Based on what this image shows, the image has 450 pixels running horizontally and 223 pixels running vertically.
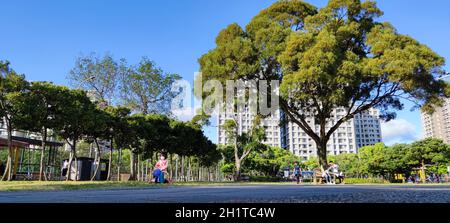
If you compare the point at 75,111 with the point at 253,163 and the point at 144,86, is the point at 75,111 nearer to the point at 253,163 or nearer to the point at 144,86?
the point at 144,86

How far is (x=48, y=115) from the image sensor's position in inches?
757

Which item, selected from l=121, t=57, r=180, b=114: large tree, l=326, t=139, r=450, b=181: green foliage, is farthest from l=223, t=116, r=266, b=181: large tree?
l=326, t=139, r=450, b=181: green foliage

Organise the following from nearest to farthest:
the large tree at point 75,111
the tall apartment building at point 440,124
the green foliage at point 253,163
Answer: the large tree at point 75,111 < the green foliage at point 253,163 < the tall apartment building at point 440,124

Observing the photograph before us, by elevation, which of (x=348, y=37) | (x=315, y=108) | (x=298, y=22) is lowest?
(x=315, y=108)

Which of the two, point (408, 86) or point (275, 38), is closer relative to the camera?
point (408, 86)

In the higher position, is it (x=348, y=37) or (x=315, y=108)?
(x=348, y=37)

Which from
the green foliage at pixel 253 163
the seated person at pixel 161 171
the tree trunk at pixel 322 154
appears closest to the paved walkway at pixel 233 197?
the seated person at pixel 161 171

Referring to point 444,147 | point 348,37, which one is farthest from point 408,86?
point 444,147

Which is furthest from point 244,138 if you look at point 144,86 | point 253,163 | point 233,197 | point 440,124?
point 440,124

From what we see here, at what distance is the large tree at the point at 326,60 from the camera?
18047 mm

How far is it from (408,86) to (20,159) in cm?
2730
